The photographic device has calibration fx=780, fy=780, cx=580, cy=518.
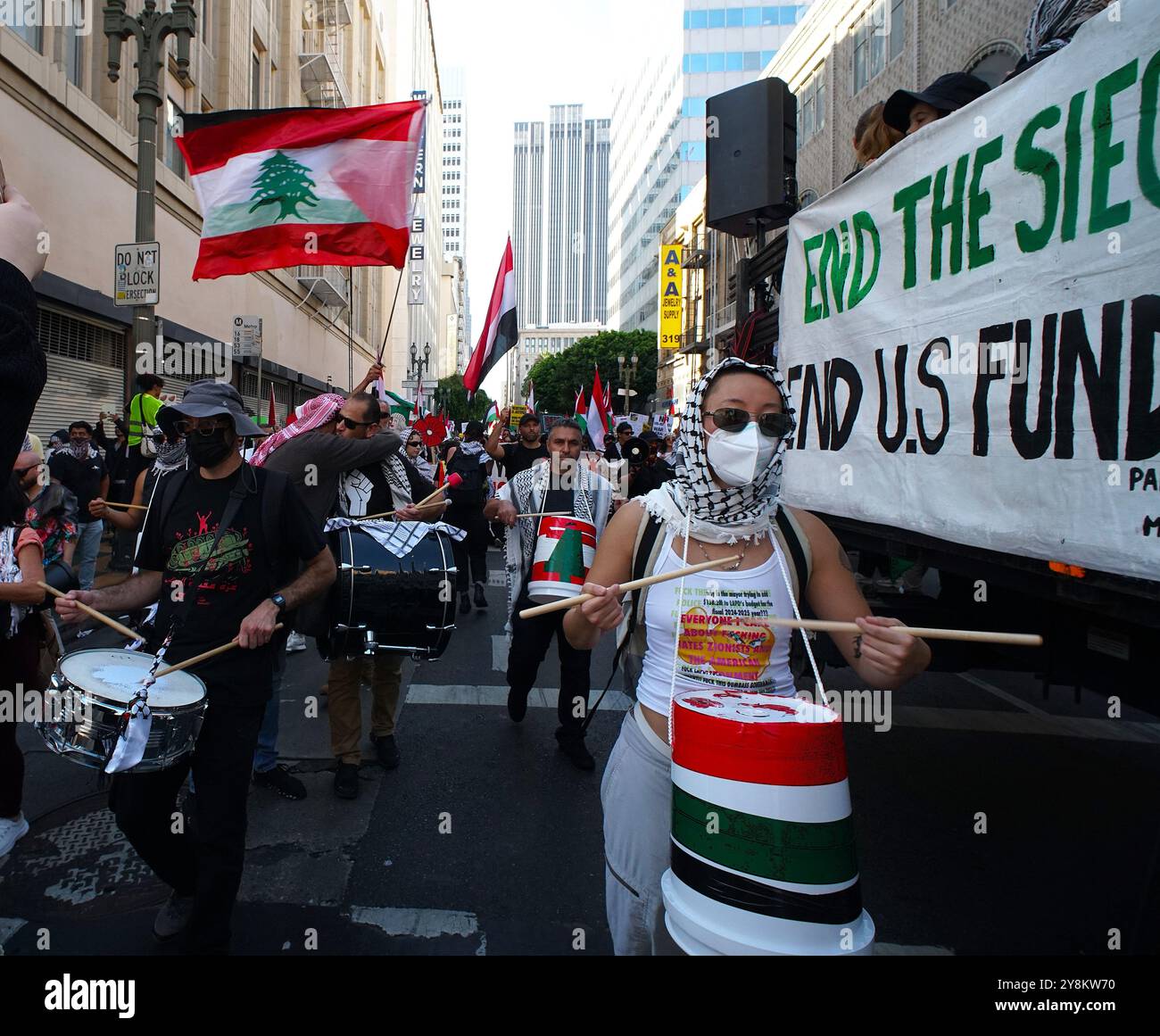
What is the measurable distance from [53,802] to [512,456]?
5.94m

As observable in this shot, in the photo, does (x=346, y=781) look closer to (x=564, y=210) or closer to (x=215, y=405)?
(x=215, y=405)

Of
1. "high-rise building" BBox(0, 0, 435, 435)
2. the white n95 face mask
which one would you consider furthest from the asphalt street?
"high-rise building" BBox(0, 0, 435, 435)

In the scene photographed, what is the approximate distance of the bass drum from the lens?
3885 millimetres

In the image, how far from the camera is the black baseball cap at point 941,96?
3691 mm

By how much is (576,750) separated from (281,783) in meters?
1.68

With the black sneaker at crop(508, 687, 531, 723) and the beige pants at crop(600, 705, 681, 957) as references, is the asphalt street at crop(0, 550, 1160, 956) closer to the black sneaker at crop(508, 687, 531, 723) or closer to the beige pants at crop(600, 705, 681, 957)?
the black sneaker at crop(508, 687, 531, 723)

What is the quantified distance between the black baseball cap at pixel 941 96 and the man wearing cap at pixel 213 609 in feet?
11.2

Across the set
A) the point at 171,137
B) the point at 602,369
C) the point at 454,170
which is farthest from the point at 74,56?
the point at 454,170

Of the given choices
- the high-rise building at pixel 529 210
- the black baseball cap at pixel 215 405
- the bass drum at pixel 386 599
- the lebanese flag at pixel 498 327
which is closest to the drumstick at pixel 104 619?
the black baseball cap at pixel 215 405

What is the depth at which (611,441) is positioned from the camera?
14883 mm

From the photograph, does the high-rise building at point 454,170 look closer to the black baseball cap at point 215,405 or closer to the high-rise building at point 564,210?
the high-rise building at point 564,210

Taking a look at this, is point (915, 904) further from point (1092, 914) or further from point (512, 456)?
point (512, 456)

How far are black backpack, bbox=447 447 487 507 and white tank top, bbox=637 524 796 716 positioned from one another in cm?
736
